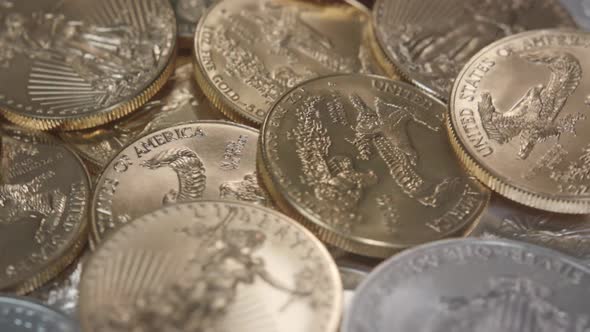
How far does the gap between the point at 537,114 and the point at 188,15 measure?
98 cm

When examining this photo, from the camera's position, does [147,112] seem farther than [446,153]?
Yes

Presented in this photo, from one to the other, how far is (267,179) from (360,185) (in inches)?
7.8

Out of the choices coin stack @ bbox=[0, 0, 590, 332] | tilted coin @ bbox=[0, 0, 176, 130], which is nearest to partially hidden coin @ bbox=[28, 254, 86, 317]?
coin stack @ bbox=[0, 0, 590, 332]

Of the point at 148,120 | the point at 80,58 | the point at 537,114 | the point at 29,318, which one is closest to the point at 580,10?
the point at 537,114

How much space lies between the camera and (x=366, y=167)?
1593 millimetres

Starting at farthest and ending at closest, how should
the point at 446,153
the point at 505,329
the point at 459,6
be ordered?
the point at 459,6
the point at 446,153
the point at 505,329

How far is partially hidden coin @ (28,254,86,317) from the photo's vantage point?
4.97 feet

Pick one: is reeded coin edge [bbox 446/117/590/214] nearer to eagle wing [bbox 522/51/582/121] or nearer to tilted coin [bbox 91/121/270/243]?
eagle wing [bbox 522/51/582/121]

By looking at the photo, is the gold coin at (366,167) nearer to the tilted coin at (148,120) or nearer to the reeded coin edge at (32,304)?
the tilted coin at (148,120)

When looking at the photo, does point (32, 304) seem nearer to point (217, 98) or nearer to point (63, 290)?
point (63, 290)

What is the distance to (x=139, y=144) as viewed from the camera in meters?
1.65

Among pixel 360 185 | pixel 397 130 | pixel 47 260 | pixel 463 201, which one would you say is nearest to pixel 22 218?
pixel 47 260

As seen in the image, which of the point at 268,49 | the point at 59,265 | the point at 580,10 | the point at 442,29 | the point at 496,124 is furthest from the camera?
the point at 580,10

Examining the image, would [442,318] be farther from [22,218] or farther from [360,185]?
[22,218]
